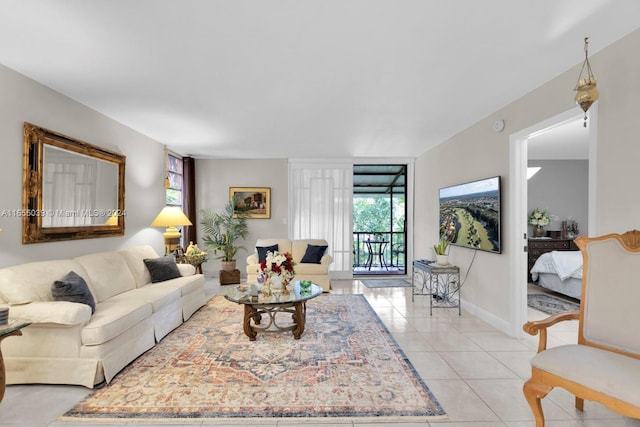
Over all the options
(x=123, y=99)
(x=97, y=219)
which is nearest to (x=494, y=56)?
(x=123, y=99)

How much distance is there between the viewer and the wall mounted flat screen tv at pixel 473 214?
3846mm

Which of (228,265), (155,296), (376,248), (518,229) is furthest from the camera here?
(376,248)

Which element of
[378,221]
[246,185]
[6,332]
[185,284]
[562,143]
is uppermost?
[562,143]

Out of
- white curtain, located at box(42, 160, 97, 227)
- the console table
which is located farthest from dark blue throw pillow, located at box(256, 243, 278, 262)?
white curtain, located at box(42, 160, 97, 227)

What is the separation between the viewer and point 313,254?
595cm

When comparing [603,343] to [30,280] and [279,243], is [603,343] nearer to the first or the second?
[30,280]

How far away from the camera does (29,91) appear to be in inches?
118

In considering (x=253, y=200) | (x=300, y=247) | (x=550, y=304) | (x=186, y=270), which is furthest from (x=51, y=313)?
(x=550, y=304)

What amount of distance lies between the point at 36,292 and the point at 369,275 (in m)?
5.74

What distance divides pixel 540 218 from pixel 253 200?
579 cm

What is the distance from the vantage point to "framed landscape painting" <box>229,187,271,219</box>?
698 centimetres

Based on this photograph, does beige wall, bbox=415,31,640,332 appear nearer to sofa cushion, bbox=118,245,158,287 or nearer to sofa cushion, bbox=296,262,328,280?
sofa cushion, bbox=296,262,328,280

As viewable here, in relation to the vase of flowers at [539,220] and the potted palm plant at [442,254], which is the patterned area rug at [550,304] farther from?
the vase of flowers at [539,220]

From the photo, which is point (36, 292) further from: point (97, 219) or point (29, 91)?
point (29, 91)
